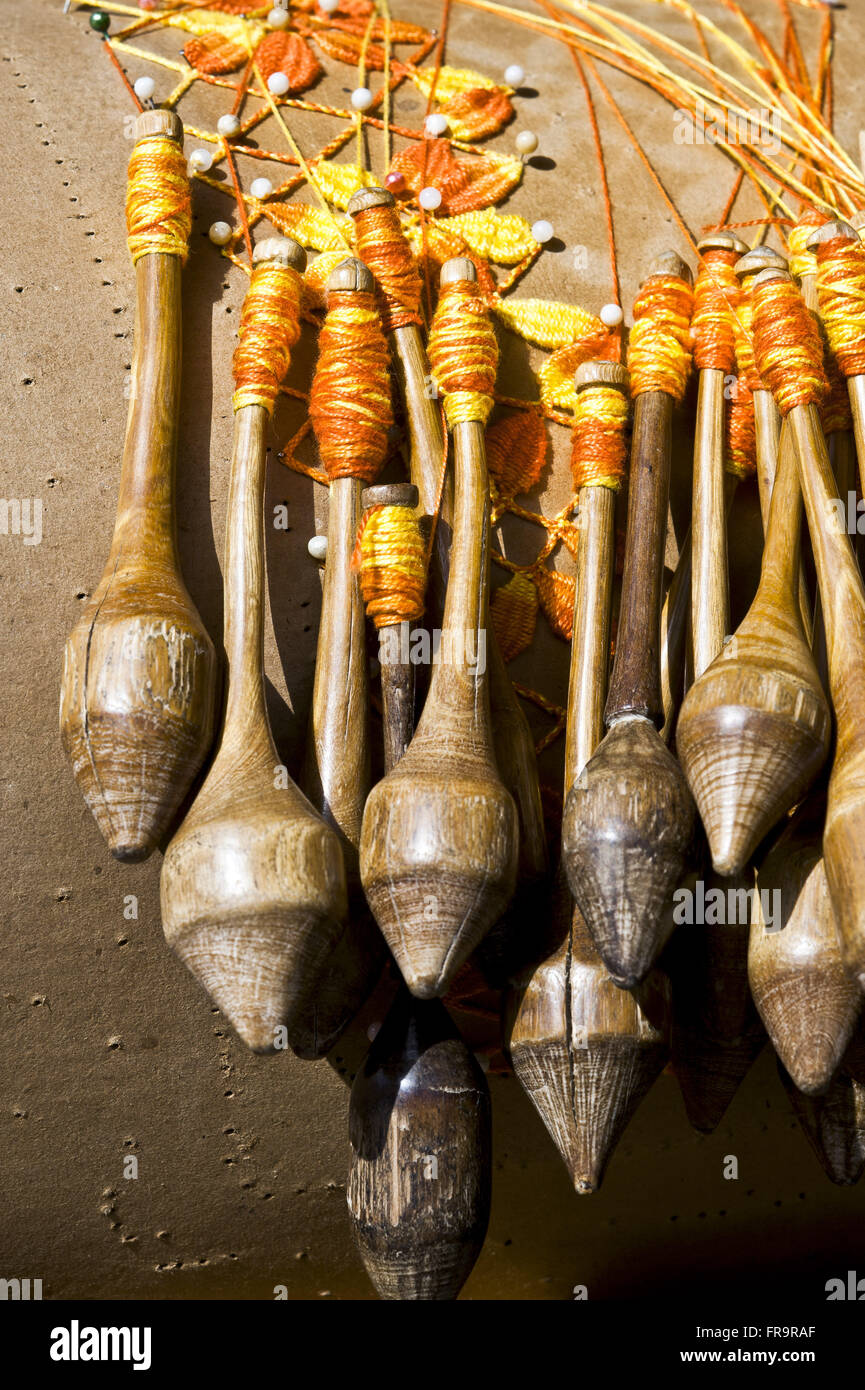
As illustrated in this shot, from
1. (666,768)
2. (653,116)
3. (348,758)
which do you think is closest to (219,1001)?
(348,758)

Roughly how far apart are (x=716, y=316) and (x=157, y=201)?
41 cm

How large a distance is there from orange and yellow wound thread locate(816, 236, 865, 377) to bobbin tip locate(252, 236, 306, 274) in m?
0.38

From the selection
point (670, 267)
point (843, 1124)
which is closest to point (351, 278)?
point (670, 267)

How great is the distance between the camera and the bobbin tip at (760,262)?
86 centimetres

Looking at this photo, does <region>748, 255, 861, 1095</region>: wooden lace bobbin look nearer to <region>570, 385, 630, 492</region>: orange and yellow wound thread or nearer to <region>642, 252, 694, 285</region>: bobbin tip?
<region>570, 385, 630, 492</region>: orange and yellow wound thread

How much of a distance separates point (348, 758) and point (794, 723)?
0.89 ft

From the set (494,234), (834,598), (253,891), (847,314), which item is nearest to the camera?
(253,891)

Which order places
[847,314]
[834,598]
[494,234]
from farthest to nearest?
[494,234], [847,314], [834,598]

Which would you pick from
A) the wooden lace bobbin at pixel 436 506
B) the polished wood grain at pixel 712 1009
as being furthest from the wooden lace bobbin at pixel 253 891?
the polished wood grain at pixel 712 1009

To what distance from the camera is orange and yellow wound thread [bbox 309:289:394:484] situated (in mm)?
780

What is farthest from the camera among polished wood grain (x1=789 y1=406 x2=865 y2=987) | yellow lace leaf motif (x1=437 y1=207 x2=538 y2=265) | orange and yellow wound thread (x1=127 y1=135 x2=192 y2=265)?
yellow lace leaf motif (x1=437 y1=207 x2=538 y2=265)

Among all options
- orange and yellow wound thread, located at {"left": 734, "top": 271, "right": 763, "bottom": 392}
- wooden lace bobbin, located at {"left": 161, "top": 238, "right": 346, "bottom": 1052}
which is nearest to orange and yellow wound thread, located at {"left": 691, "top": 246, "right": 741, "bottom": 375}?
orange and yellow wound thread, located at {"left": 734, "top": 271, "right": 763, "bottom": 392}

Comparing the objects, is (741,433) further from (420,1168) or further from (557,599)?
(420,1168)

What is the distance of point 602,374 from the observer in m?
0.83
